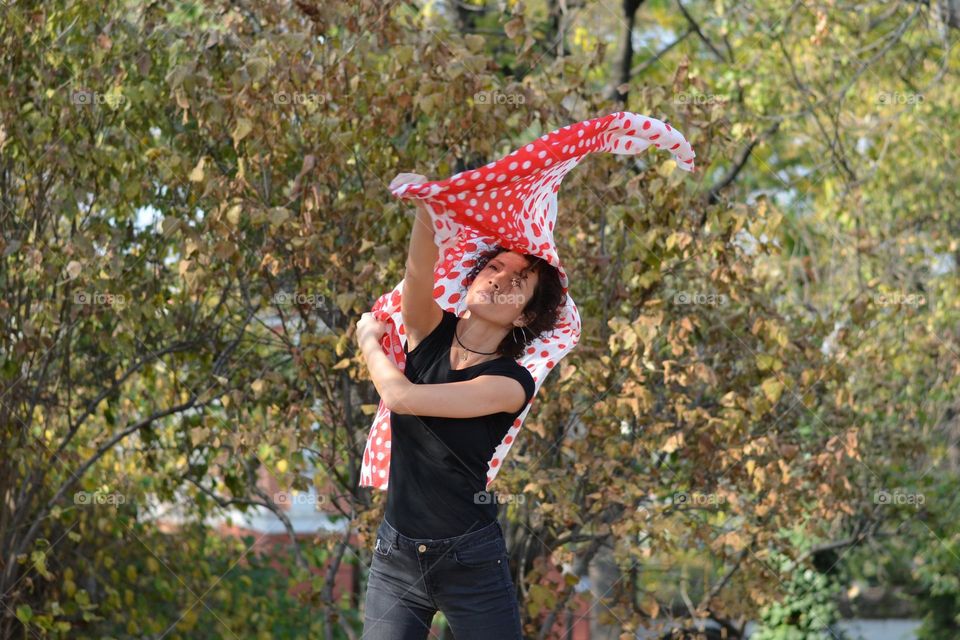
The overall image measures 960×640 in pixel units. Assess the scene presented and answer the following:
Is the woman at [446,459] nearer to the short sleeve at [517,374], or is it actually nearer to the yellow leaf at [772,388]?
the short sleeve at [517,374]

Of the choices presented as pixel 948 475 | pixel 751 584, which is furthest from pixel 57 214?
pixel 948 475

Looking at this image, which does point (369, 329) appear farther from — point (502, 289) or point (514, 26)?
point (514, 26)

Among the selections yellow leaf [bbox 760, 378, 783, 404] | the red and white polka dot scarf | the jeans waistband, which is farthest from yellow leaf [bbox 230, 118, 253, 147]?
yellow leaf [bbox 760, 378, 783, 404]

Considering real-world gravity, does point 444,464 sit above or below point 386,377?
below

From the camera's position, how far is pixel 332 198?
493 centimetres

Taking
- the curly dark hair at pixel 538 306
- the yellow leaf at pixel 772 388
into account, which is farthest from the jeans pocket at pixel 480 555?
the yellow leaf at pixel 772 388

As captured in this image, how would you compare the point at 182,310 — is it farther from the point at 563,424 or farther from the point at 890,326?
the point at 890,326

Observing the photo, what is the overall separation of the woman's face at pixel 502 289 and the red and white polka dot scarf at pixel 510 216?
0.05 metres

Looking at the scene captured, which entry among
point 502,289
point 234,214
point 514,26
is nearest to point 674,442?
point 514,26

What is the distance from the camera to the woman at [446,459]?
9.51ft

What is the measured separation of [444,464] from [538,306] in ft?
1.58

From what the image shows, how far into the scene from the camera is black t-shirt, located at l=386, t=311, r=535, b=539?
292cm

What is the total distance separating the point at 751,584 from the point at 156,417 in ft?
8.81

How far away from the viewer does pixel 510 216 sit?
305 cm
